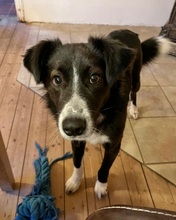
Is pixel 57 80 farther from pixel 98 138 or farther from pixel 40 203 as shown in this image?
pixel 40 203

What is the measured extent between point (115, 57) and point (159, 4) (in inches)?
107

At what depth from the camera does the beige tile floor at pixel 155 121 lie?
5.22 feet

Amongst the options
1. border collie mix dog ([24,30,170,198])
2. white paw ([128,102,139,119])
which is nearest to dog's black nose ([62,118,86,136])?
border collie mix dog ([24,30,170,198])

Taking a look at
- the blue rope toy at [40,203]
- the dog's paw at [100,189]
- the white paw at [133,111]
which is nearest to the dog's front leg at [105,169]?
the dog's paw at [100,189]

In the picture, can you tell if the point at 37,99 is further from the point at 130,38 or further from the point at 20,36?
the point at 20,36

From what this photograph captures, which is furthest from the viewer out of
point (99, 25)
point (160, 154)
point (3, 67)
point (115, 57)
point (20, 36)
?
point (99, 25)

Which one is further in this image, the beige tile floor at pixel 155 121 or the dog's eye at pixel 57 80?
the beige tile floor at pixel 155 121

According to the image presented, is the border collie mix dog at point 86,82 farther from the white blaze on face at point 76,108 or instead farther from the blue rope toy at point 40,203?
the blue rope toy at point 40,203

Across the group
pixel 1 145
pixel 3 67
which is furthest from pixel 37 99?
pixel 1 145

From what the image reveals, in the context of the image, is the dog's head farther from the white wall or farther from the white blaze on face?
the white wall

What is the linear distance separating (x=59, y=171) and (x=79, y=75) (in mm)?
832

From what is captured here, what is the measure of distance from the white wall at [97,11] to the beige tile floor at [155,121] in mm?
565

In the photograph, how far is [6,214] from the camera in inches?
50.6

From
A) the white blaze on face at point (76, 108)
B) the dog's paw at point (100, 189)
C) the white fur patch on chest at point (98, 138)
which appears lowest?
the dog's paw at point (100, 189)
